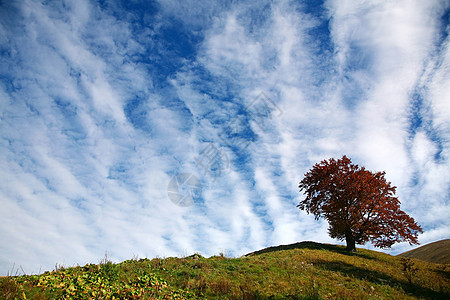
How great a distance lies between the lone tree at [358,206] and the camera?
24.2 metres

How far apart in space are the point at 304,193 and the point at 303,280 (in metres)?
17.7

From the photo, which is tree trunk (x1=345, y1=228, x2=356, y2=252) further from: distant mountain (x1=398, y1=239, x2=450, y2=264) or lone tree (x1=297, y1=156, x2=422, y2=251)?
distant mountain (x1=398, y1=239, x2=450, y2=264)

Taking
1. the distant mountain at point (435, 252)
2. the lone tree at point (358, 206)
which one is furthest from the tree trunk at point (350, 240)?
the distant mountain at point (435, 252)

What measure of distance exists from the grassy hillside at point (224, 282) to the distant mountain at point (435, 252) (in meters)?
13.1

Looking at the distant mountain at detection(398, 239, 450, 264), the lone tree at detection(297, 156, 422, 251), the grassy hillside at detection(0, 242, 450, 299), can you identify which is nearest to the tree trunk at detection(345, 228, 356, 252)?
the lone tree at detection(297, 156, 422, 251)

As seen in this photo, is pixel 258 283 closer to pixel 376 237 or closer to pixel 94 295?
pixel 94 295

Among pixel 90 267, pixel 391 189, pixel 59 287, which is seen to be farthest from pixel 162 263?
pixel 391 189

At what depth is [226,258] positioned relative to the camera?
62.0ft

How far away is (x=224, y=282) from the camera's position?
12070 millimetres

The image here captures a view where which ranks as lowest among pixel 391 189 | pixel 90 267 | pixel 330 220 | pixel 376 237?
pixel 90 267

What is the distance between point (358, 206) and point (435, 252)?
1579 cm

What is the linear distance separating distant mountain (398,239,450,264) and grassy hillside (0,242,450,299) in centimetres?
1307

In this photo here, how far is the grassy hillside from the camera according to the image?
29.9ft

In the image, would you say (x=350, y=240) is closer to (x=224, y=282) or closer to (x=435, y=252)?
(x=435, y=252)
